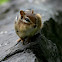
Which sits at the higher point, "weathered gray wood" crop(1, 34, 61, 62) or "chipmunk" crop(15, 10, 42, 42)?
"chipmunk" crop(15, 10, 42, 42)

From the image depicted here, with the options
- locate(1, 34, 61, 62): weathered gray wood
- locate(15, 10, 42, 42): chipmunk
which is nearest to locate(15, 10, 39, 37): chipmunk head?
locate(15, 10, 42, 42): chipmunk

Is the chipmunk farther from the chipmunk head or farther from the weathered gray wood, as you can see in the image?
the weathered gray wood

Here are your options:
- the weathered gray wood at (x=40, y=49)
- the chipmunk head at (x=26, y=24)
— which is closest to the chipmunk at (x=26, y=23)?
the chipmunk head at (x=26, y=24)

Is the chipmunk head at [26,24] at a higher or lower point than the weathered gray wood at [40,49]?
higher

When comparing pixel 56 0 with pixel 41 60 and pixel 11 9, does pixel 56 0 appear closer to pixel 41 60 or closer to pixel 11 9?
pixel 11 9

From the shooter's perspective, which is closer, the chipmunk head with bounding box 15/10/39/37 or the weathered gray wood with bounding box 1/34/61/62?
the chipmunk head with bounding box 15/10/39/37

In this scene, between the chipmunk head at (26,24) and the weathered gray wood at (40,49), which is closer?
the chipmunk head at (26,24)

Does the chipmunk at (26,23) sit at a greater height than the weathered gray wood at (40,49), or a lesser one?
greater

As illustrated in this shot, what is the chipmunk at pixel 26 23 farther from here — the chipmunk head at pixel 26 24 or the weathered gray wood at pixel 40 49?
the weathered gray wood at pixel 40 49

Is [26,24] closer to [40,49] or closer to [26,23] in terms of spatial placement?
[26,23]

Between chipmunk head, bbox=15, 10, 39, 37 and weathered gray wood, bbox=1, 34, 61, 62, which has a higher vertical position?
chipmunk head, bbox=15, 10, 39, 37

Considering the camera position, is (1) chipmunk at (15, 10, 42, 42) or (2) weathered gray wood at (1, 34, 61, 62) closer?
(1) chipmunk at (15, 10, 42, 42)

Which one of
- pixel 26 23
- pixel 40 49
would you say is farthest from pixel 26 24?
pixel 40 49
